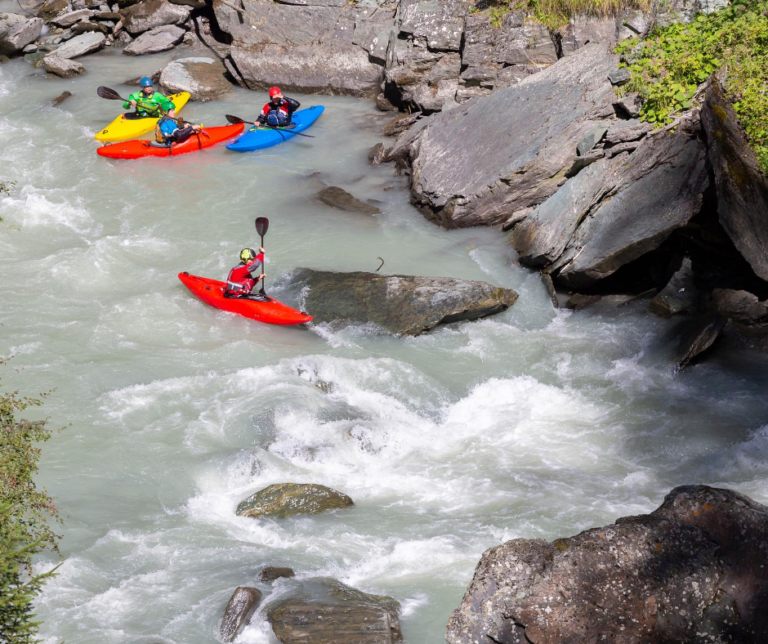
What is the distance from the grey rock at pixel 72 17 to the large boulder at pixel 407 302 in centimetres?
1029

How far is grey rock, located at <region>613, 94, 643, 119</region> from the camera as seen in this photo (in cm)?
884

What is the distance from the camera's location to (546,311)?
8.11 metres

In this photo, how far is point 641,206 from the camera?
7.54m

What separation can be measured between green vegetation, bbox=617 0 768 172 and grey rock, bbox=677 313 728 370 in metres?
1.97

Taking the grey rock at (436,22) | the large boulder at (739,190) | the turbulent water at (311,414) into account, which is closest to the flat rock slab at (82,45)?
the turbulent water at (311,414)

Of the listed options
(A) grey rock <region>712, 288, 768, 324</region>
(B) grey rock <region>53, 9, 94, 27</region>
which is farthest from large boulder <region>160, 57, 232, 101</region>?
(A) grey rock <region>712, 288, 768, 324</region>

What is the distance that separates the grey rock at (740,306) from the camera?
→ 710cm

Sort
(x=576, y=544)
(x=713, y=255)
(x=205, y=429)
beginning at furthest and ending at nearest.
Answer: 1. (x=713, y=255)
2. (x=205, y=429)
3. (x=576, y=544)

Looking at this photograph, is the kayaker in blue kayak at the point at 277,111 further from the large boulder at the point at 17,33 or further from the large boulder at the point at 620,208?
the large boulder at the point at 17,33

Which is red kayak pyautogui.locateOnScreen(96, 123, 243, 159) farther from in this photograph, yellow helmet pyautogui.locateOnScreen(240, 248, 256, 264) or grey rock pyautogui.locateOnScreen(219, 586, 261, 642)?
grey rock pyautogui.locateOnScreen(219, 586, 261, 642)

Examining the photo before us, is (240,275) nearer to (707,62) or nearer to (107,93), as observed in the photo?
(707,62)

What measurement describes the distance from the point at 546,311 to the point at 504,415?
174 cm

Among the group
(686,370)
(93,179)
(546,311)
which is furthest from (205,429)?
(93,179)

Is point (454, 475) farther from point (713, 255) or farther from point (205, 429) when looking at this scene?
point (713, 255)
